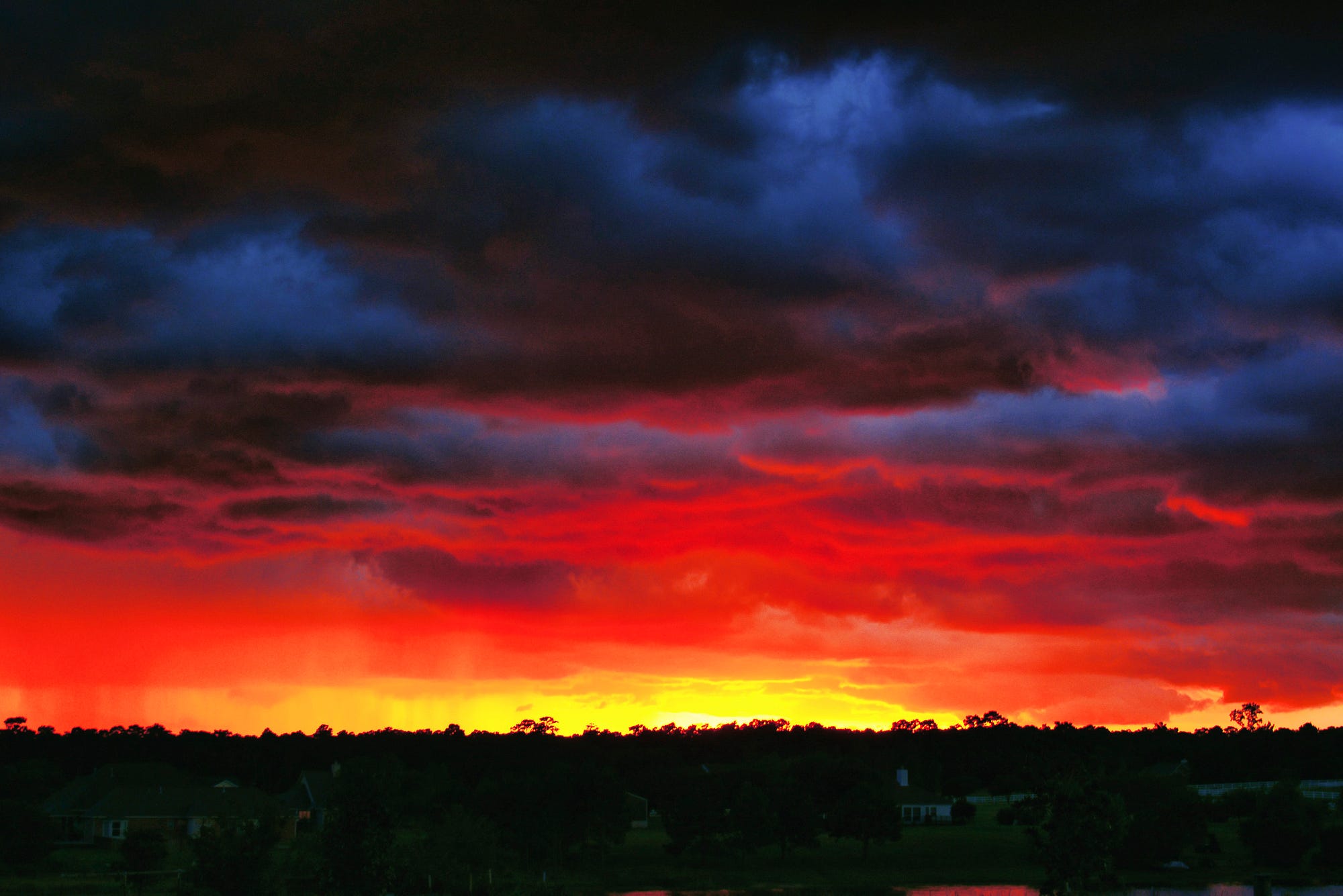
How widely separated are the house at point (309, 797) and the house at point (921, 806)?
6358 centimetres

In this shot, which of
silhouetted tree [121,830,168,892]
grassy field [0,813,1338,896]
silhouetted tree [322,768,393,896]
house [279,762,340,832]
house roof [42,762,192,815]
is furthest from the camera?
house [279,762,340,832]

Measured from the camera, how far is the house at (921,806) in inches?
5615

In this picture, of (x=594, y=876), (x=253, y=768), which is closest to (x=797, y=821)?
(x=594, y=876)

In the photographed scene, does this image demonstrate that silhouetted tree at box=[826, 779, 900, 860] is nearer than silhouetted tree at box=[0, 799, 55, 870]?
No

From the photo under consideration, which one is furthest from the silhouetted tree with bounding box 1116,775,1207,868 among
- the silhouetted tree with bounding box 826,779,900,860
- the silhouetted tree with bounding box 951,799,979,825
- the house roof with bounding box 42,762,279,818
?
the house roof with bounding box 42,762,279,818

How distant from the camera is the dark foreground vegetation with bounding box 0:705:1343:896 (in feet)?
133

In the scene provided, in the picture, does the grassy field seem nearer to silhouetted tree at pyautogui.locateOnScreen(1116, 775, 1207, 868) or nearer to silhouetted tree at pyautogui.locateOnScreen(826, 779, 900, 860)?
silhouetted tree at pyautogui.locateOnScreen(826, 779, 900, 860)

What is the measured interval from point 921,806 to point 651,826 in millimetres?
32853

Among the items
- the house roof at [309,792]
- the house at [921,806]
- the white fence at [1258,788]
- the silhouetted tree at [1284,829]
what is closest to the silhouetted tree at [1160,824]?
the silhouetted tree at [1284,829]

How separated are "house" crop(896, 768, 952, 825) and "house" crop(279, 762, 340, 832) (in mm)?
63583

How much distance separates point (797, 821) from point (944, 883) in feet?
47.5

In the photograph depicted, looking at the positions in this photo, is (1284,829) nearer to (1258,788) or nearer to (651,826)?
(1258,788)

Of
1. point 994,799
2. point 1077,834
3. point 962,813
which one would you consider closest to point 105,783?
point 962,813

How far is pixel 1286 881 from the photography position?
3410 inches
